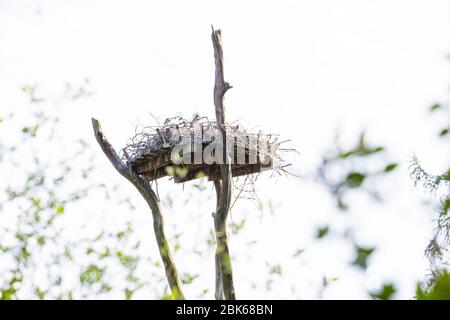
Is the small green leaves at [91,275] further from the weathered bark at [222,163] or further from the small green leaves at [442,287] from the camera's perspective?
the weathered bark at [222,163]

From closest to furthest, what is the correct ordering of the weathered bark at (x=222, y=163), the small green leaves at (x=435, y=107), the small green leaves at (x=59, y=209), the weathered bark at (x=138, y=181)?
1. the small green leaves at (x=435, y=107)
2. the small green leaves at (x=59, y=209)
3. the weathered bark at (x=222, y=163)
4. the weathered bark at (x=138, y=181)

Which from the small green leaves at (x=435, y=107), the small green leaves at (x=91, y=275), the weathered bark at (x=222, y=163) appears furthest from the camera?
the weathered bark at (x=222, y=163)

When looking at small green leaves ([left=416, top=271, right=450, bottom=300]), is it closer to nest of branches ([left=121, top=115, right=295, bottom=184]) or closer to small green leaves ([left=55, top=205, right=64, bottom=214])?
small green leaves ([left=55, top=205, right=64, bottom=214])

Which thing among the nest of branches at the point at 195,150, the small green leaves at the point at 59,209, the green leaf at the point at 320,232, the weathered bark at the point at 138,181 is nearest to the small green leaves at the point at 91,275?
the small green leaves at the point at 59,209

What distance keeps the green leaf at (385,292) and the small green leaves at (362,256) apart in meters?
0.03

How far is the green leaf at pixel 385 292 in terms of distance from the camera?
0.60 metres

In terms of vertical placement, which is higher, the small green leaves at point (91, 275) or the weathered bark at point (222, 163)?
the weathered bark at point (222, 163)

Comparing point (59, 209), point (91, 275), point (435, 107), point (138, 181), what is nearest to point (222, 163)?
point (138, 181)

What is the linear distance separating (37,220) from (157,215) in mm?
2057

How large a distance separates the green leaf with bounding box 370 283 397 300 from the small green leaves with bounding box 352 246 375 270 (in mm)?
30

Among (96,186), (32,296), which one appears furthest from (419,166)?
(32,296)
